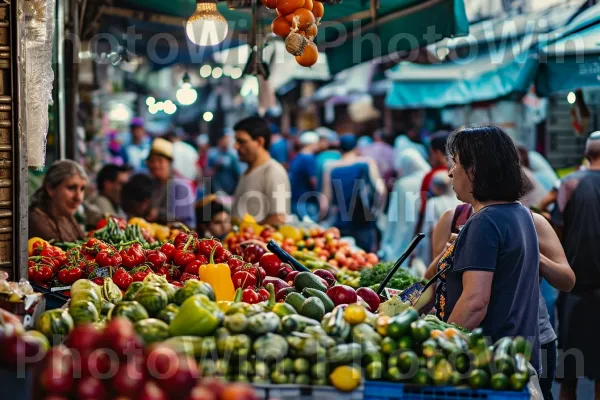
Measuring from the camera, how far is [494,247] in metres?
3.71

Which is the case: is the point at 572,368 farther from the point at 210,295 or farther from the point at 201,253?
the point at 210,295

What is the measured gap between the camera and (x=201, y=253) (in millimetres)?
5027

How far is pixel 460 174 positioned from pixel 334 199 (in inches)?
305

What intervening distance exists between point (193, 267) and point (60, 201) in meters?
2.57

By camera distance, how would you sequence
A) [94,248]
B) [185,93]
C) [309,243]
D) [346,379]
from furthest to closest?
1. [185,93]
2. [309,243]
3. [94,248]
4. [346,379]

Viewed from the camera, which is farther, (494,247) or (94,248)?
(94,248)

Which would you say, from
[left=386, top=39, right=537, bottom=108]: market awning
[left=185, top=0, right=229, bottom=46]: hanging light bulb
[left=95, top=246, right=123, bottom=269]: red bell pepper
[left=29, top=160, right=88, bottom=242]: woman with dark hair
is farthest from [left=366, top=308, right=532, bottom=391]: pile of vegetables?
[left=386, top=39, right=537, bottom=108]: market awning

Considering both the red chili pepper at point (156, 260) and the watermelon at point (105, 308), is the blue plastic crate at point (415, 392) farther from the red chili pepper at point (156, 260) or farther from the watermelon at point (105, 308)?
the red chili pepper at point (156, 260)

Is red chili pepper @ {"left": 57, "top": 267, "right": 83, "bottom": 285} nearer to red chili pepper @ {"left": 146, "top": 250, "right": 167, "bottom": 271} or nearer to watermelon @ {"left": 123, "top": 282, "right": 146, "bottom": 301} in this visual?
red chili pepper @ {"left": 146, "top": 250, "right": 167, "bottom": 271}

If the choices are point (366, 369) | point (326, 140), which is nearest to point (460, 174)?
point (366, 369)

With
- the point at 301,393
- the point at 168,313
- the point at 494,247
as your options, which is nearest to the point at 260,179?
the point at 494,247

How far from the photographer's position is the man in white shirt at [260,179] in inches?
326

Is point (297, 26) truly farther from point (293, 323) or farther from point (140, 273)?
point (293, 323)

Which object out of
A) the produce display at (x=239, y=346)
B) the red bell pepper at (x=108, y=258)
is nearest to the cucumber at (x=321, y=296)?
the produce display at (x=239, y=346)
